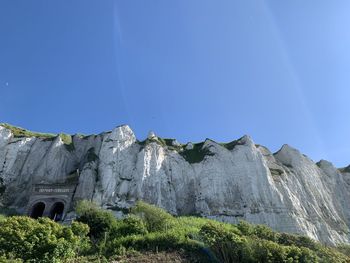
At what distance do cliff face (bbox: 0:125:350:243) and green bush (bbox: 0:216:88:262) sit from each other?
81.0 feet

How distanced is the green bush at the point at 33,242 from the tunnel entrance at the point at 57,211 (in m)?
26.0

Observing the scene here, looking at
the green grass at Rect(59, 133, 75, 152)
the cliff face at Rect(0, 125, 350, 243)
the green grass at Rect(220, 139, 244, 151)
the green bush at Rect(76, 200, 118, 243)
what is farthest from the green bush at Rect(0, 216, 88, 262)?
the green grass at Rect(220, 139, 244, 151)

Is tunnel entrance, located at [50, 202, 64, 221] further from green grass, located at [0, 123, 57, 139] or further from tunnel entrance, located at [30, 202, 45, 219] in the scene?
green grass, located at [0, 123, 57, 139]

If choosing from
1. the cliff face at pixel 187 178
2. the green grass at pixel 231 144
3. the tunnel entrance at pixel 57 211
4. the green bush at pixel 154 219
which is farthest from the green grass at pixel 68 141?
the green bush at pixel 154 219

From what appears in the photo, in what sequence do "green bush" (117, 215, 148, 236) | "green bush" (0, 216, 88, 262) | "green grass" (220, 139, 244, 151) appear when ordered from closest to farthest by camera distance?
"green bush" (0, 216, 88, 262)
"green bush" (117, 215, 148, 236)
"green grass" (220, 139, 244, 151)

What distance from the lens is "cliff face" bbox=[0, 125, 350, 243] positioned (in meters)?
57.5

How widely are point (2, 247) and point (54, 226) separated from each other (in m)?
4.71

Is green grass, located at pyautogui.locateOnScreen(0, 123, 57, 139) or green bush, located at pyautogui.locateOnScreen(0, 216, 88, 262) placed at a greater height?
green grass, located at pyautogui.locateOnScreen(0, 123, 57, 139)

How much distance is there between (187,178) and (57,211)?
22.2 meters

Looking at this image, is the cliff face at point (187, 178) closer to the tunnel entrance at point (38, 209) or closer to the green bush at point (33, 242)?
the tunnel entrance at point (38, 209)

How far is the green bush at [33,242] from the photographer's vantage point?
27859mm

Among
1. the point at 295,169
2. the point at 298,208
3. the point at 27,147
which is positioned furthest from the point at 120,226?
the point at 295,169

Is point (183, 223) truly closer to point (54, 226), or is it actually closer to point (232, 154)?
point (54, 226)

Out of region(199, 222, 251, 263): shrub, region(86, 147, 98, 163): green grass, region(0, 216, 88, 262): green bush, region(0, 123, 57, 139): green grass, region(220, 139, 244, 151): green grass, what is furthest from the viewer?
region(220, 139, 244, 151): green grass
